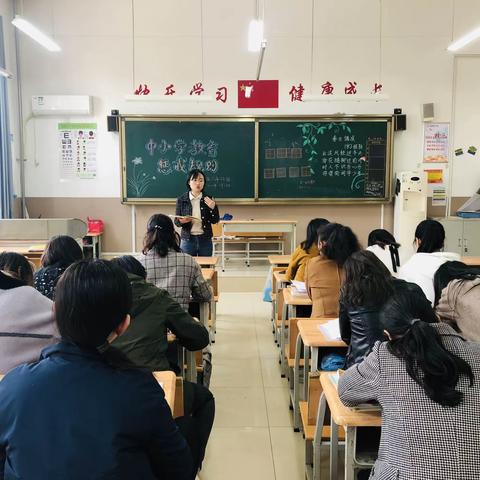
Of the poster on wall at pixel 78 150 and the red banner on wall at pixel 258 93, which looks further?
the poster on wall at pixel 78 150

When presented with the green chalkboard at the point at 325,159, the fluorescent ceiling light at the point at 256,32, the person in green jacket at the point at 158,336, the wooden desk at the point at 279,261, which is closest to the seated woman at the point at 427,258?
the person in green jacket at the point at 158,336

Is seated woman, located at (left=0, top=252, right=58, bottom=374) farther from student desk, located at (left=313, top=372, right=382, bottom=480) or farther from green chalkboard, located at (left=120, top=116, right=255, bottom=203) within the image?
green chalkboard, located at (left=120, top=116, right=255, bottom=203)

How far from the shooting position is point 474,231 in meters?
6.12

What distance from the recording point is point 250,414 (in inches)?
110

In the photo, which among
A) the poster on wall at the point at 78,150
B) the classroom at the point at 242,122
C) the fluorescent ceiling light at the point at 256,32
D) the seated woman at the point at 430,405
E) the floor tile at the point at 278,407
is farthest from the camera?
the poster on wall at the point at 78,150

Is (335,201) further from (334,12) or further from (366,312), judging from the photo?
(366,312)

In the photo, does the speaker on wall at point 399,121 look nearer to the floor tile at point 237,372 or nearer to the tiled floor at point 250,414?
the tiled floor at point 250,414

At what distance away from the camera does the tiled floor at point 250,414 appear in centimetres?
227

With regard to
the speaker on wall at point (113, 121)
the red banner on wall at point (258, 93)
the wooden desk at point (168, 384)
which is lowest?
the wooden desk at point (168, 384)

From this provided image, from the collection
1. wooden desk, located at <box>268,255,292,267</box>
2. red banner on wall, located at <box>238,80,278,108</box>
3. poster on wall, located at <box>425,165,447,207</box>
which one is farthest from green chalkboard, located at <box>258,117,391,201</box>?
wooden desk, located at <box>268,255,292,267</box>

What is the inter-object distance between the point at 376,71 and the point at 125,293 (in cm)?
639

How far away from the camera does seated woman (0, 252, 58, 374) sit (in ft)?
5.10

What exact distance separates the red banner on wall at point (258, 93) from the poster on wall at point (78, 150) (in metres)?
2.17

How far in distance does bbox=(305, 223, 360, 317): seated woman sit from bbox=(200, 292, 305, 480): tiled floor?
28.7 inches
